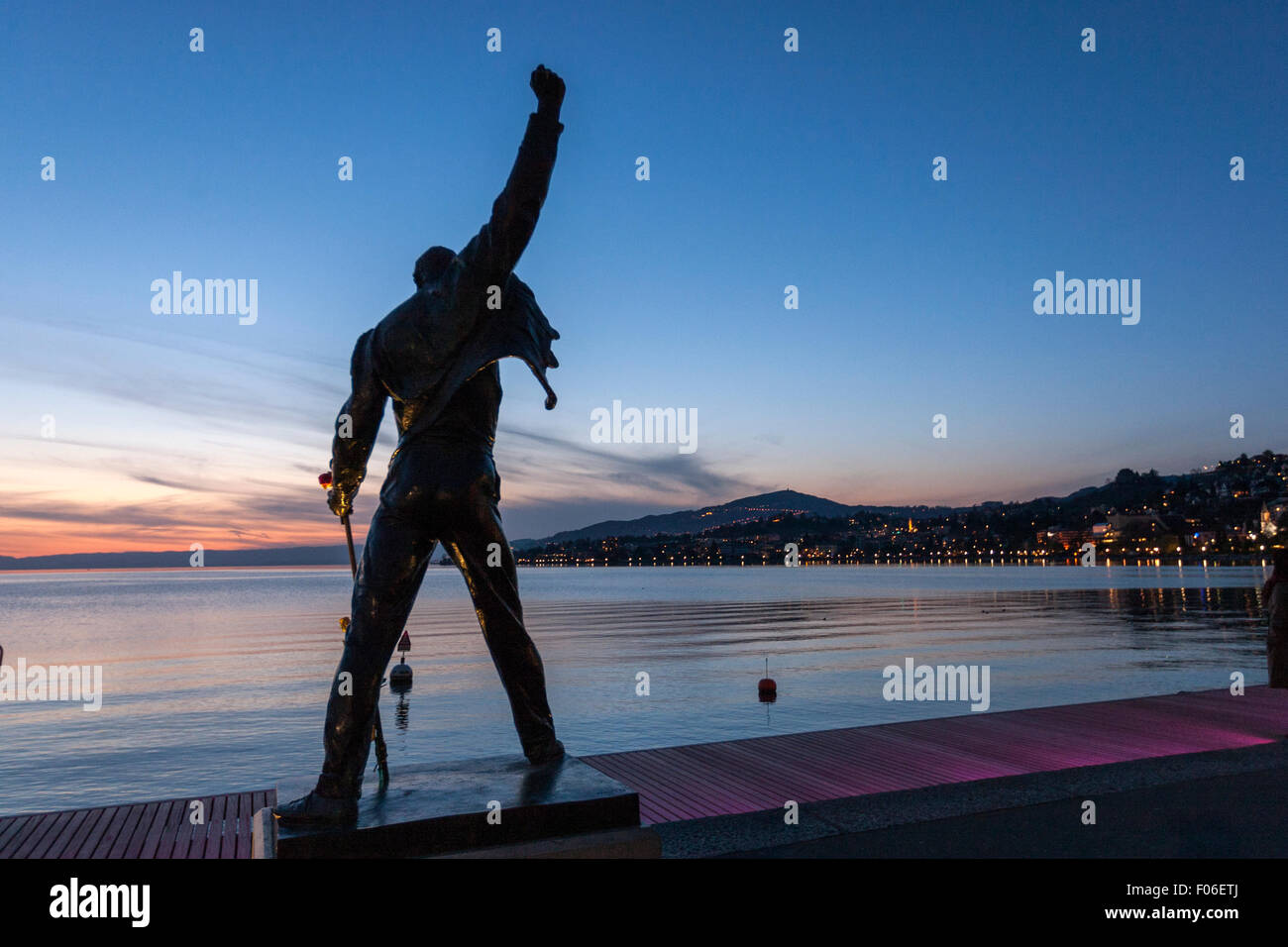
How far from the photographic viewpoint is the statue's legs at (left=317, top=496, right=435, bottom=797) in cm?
398

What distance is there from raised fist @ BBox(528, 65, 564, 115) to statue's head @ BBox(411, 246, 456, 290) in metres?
1.02

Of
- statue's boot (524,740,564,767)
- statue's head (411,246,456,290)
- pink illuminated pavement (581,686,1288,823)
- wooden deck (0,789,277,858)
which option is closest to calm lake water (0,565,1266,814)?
wooden deck (0,789,277,858)

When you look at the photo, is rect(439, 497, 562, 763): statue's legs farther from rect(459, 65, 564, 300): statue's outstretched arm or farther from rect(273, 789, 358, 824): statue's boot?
rect(459, 65, 564, 300): statue's outstretched arm

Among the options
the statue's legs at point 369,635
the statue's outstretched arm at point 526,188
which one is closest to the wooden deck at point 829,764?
the statue's legs at point 369,635

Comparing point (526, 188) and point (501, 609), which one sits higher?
point (526, 188)

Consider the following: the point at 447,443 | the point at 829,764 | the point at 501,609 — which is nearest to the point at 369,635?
the point at 501,609

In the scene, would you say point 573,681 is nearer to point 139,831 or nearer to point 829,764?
point 829,764

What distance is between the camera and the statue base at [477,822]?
145 inches

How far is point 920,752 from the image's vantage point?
29.2 feet

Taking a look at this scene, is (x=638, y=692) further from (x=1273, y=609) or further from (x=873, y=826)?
(x=873, y=826)

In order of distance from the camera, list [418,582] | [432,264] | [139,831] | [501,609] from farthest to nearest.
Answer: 1. [139,831]
2. [432,264]
3. [501,609]
4. [418,582]

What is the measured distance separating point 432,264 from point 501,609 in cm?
195
